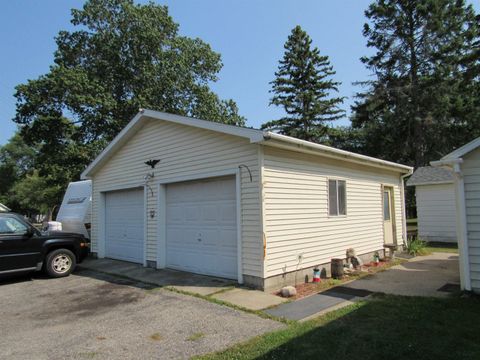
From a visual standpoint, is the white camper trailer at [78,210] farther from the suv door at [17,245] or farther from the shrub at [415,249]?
the shrub at [415,249]

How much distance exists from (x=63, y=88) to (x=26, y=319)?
20.2m

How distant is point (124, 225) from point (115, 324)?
20.7 ft

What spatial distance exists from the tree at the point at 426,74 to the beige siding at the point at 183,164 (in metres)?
24.2

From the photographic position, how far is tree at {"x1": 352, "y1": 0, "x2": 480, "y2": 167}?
27406mm

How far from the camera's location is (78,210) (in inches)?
544

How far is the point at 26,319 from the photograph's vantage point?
5.80 meters

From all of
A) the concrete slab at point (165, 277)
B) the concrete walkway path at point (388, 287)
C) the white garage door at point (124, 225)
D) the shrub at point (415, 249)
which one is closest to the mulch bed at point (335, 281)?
the concrete walkway path at point (388, 287)

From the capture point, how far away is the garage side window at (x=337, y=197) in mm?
9164

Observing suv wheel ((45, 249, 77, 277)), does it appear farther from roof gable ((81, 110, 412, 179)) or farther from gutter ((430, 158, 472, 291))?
gutter ((430, 158, 472, 291))

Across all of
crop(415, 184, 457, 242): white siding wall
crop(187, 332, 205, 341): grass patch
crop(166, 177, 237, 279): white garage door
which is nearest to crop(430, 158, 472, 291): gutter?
crop(166, 177, 237, 279): white garage door

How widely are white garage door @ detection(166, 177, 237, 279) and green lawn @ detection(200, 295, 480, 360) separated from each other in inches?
121

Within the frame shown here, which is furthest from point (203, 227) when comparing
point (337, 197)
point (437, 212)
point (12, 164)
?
point (12, 164)

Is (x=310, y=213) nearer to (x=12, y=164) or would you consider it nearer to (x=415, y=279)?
(x=415, y=279)

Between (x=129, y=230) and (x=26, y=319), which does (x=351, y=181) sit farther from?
(x=26, y=319)
